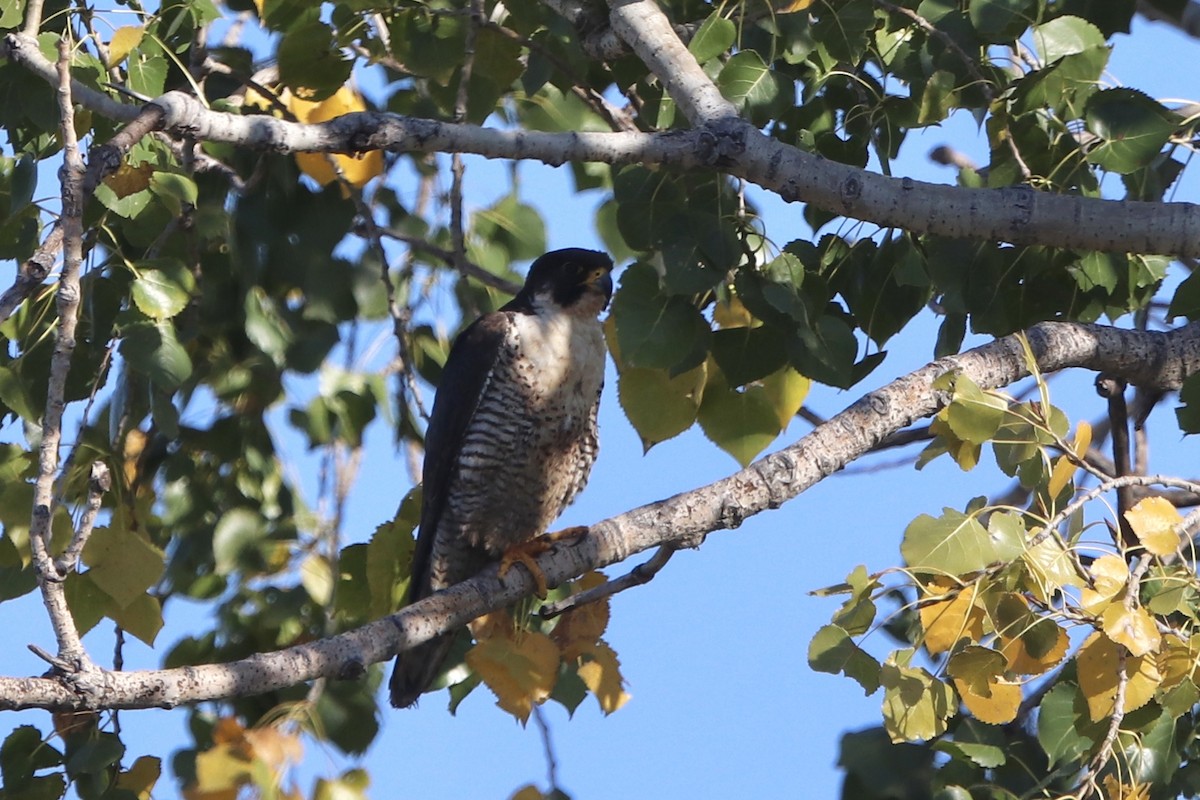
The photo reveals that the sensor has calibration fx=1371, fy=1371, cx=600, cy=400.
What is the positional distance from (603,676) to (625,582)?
0.76ft

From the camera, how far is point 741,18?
286 cm

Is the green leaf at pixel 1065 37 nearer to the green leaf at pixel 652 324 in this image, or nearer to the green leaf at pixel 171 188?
the green leaf at pixel 652 324

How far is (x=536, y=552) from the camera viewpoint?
375cm

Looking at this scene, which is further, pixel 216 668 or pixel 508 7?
pixel 508 7

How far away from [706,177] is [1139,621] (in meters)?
1.40

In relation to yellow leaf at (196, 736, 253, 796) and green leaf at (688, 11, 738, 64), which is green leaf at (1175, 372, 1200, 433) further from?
yellow leaf at (196, 736, 253, 796)

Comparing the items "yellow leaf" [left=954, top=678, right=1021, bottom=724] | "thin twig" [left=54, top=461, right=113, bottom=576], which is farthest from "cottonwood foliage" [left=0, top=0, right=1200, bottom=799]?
"thin twig" [left=54, top=461, right=113, bottom=576]

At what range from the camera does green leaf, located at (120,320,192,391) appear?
2.84 metres

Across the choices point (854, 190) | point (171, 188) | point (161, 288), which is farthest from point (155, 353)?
point (854, 190)

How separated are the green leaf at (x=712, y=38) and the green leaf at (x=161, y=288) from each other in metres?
1.18

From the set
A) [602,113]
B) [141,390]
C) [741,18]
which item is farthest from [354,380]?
[741,18]

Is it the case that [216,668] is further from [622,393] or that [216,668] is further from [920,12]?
[920,12]

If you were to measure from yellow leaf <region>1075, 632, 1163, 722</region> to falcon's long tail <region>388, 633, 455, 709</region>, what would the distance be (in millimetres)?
2100

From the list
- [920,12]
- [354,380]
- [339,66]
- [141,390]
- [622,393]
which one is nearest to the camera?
[920,12]
